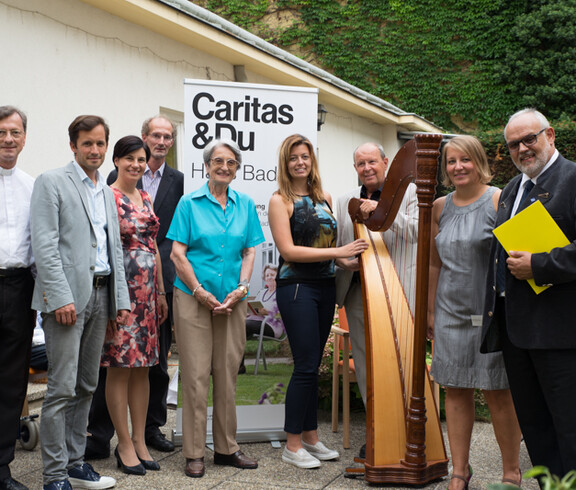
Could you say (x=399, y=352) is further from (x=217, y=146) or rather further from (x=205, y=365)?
(x=217, y=146)

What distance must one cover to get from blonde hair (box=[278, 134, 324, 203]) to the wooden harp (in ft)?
0.88

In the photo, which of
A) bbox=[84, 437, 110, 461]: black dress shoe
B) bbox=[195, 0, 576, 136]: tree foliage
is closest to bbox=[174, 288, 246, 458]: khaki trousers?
bbox=[84, 437, 110, 461]: black dress shoe

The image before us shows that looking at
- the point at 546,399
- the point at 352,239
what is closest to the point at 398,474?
the point at 546,399

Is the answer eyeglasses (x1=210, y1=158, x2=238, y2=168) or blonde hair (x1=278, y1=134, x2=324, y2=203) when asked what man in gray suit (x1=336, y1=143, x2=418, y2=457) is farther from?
eyeglasses (x1=210, y1=158, x2=238, y2=168)

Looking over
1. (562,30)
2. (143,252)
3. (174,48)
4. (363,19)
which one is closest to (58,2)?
(174,48)

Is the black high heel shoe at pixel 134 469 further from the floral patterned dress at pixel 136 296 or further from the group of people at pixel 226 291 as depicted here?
the floral patterned dress at pixel 136 296

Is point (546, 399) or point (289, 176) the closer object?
point (546, 399)

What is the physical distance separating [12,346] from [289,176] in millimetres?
1694

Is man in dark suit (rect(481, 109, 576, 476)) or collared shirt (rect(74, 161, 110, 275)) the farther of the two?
collared shirt (rect(74, 161, 110, 275))

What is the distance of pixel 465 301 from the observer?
3049mm

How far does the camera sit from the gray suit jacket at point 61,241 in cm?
291

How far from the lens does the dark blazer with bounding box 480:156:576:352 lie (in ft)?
8.04

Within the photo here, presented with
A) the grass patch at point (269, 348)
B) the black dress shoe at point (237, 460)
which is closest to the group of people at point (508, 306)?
the black dress shoe at point (237, 460)

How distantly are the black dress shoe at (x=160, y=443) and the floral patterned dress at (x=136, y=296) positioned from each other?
678 mm
